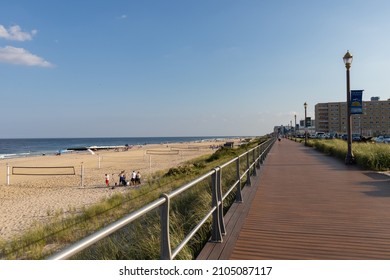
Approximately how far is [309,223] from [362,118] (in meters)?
139

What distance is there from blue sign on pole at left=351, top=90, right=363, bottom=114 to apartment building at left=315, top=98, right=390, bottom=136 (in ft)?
361

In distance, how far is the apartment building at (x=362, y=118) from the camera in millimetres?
127425

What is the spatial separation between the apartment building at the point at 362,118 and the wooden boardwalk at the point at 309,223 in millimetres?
118713

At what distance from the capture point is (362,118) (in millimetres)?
130125


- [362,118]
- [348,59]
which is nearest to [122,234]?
[348,59]

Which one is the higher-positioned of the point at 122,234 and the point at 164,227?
the point at 164,227

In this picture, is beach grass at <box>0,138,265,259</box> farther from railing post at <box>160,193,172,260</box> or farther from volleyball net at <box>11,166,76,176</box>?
volleyball net at <box>11,166,76,176</box>

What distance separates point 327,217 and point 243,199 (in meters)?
1.99

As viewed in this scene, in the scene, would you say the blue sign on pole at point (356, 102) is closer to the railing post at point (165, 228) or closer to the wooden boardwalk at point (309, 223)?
the wooden boardwalk at point (309, 223)

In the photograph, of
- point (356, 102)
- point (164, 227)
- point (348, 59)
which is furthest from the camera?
point (356, 102)

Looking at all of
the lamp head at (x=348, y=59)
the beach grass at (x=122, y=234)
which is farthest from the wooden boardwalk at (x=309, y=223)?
the lamp head at (x=348, y=59)

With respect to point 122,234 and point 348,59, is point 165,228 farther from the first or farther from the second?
point 348,59
